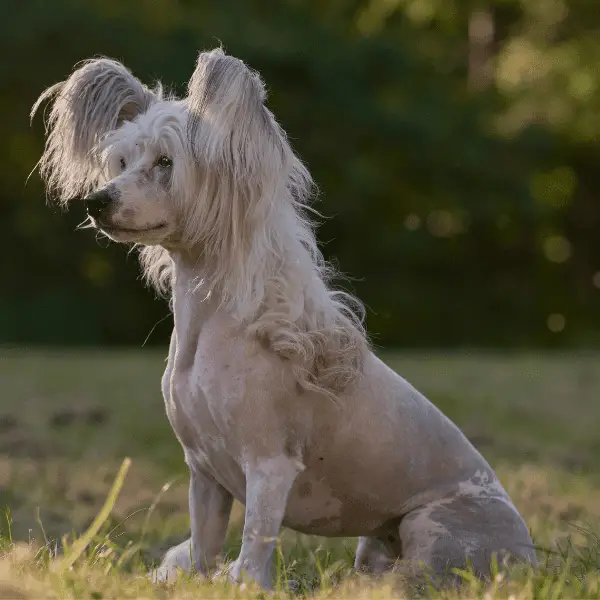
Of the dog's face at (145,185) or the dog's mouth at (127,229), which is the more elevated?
the dog's face at (145,185)

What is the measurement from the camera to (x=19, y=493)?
5414 millimetres

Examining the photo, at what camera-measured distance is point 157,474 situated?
626cm

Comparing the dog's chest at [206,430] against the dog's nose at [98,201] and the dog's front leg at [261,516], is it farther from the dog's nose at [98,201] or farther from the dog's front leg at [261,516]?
the dog's nose at [98,201]

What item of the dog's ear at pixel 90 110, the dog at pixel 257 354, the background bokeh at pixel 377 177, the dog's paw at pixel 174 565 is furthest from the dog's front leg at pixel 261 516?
the background bokeh at pixel 377 177

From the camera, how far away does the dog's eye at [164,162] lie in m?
3.22

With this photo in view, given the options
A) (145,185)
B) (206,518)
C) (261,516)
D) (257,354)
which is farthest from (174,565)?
(145,185)

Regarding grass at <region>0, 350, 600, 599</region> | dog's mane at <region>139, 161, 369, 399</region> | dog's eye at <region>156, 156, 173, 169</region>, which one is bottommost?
grass at <region>0, 350, 600, 599</region>

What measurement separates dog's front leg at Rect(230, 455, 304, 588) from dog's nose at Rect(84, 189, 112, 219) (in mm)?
848

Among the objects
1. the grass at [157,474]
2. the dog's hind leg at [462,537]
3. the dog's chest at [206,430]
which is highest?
the dog's chest at [206,430]

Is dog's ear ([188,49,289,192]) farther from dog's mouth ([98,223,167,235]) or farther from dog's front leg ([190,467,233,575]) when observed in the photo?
dog's front leg ([190,467,233,575])

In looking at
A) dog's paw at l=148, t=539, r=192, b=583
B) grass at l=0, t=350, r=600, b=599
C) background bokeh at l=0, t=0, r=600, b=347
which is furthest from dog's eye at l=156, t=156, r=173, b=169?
background bokeh at l=0, t=0, r=600, b=347

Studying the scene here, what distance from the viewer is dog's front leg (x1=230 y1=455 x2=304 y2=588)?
3.16 m

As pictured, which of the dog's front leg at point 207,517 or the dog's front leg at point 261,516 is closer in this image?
the dog's front leg at point 261,516

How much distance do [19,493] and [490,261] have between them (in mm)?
15603
